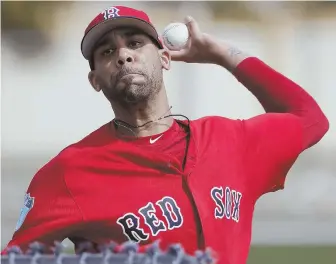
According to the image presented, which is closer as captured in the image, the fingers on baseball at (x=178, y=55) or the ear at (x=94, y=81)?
the ear at (x=94, y=81)

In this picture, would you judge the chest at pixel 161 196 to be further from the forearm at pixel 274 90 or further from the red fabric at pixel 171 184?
the forearm at pixel 274 90

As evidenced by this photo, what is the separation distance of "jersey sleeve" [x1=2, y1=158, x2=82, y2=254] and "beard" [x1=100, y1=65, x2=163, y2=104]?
0.28m

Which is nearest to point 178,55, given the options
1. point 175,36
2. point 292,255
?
point 175,36

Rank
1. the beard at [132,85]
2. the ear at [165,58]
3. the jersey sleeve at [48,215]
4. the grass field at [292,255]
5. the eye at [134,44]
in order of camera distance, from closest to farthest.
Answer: the jersey sleeve at [48,215]
the beard at [132,85]
the eye at [134,44]
the ear at [165,58]
the grass field at [292,255]

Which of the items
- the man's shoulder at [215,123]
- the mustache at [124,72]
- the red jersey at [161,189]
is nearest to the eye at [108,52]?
the mustache at [124,72]

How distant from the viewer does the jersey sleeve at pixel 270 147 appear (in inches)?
110

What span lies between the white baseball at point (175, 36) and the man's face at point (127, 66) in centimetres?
13

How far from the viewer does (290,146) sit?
113 inches

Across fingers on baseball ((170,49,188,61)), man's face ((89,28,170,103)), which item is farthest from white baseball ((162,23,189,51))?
man's face ((89,28,170,103))

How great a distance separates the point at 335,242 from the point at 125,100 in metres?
5.55

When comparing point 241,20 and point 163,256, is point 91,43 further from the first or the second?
point 241,20

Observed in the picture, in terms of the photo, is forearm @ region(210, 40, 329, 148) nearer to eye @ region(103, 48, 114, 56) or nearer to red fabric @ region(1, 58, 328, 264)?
red fabric @ region(1, 58, 328, 264)

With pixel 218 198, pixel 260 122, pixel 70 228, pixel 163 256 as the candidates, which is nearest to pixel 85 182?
pixel 70 228

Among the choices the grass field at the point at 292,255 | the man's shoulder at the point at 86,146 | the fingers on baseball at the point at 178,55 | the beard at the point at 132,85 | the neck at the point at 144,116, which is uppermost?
the fingers on baseball at the point at 178,55
